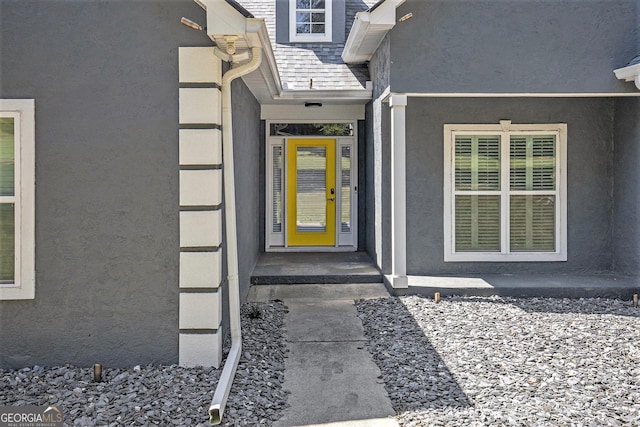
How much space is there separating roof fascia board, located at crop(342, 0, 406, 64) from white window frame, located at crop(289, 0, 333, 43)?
149cm

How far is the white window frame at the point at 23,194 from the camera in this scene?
4.70 metres

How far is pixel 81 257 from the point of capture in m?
4.77

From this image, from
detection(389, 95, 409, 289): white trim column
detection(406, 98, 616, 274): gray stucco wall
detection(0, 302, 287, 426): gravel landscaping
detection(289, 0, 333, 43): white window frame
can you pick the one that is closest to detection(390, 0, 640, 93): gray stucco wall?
detection(389, 95, 409, 289): white trim column

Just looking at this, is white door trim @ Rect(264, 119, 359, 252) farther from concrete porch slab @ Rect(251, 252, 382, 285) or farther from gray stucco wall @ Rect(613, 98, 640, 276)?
gray stucco wall @ Rect(613, 98, 640, 276)

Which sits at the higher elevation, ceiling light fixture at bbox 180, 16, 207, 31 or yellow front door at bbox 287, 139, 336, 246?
ceiling light fixture at bbox 180, 16, 207, 31

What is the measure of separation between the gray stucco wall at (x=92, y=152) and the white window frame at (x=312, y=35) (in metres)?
6.49

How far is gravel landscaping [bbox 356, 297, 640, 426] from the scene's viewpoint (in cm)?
407

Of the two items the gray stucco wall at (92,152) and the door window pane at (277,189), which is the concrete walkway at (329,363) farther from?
the door window pane at (277,189)

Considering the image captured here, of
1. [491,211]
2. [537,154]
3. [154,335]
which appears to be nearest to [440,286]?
[491,211]

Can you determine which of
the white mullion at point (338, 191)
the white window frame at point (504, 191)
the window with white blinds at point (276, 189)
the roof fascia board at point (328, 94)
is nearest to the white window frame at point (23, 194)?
the roof fascia board at point (328, 94)

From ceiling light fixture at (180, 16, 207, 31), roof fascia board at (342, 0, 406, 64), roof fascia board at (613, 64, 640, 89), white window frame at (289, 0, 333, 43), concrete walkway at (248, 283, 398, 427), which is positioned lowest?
concrete walkway at (248, 283, 398, 427)

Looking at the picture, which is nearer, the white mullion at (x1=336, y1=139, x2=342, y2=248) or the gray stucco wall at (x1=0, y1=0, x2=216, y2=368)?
the gray stucco wall at (x1=0, y1=0, x2=216, y2=368)

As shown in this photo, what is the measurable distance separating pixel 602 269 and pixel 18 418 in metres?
7.90

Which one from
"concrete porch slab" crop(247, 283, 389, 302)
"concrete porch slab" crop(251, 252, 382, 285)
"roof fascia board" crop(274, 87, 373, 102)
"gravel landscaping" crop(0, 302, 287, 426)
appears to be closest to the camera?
"gravel landscaping" crop(0, 302, 287, 426)
